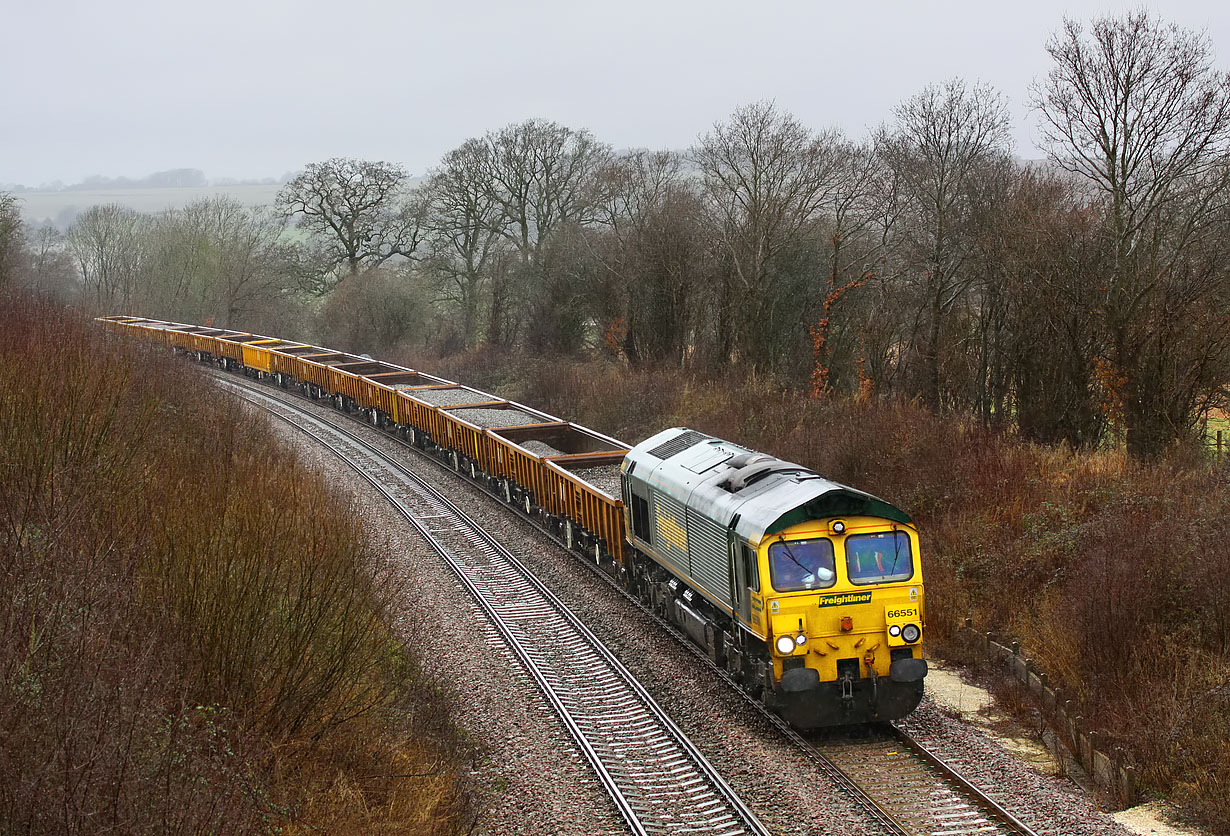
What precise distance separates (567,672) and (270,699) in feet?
19.3

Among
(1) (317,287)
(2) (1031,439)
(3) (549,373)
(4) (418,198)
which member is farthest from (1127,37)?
(1) (317,287)

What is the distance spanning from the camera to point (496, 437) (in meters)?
24.2

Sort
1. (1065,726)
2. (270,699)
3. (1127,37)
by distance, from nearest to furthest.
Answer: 1. (270,699)
2. (1065,726)
3. (1127,37)

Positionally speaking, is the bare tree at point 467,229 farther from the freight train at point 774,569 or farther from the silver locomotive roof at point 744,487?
the silver locomotive roof at point 744,487

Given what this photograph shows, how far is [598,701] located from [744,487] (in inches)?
129

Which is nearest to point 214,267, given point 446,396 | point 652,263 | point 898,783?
point 446,396

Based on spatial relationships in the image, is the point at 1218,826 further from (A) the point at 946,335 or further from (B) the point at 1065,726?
(A) the point at 946,335

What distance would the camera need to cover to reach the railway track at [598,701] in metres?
9.75

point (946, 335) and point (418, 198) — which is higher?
point (418, 198)

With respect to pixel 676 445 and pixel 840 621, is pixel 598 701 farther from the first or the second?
pixel 676 445

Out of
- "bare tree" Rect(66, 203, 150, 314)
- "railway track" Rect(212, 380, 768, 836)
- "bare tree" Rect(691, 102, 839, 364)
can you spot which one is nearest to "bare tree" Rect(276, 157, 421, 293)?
"bare tree" Rect(66, 203, 150, 314)

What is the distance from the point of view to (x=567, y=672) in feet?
45.1

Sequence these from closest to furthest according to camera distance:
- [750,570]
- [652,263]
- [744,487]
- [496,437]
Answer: [750,570]
[744,487]
[496,437]
[652,263]

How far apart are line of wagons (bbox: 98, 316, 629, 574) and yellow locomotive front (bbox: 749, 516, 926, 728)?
19.8 ft
